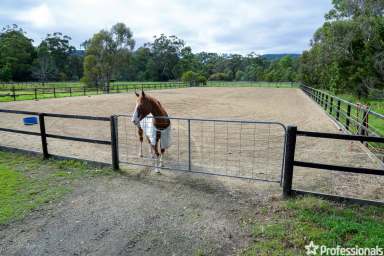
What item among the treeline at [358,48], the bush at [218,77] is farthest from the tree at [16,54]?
the treeline at [358,48]

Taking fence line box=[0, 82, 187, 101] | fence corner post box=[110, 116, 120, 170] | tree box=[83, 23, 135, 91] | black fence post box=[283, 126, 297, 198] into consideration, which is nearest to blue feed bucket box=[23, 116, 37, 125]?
fence corner post box=[110, 116, 120, 170]

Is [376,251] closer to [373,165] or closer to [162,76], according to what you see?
[373,165]

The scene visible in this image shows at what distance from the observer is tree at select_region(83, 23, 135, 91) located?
146ft

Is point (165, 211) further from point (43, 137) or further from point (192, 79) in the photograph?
point (192, 79)

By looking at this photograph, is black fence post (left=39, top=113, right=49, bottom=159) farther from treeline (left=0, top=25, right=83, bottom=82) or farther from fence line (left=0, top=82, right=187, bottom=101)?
treeline (left=0, top=25, right=83, bottom=82)

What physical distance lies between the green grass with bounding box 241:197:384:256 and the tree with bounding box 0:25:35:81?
77417 millimetres

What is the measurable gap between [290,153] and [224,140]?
4.42 m

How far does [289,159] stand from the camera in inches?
164

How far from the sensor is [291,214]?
12.2 ft

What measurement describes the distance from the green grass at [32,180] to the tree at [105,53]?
40.3m

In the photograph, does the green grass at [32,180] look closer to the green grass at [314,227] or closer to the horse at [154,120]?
the horse at [154,120]

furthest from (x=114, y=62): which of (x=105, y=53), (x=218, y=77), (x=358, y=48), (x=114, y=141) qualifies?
(x=218, y=77)

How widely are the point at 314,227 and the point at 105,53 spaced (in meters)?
47.7

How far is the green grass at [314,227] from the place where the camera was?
9.89ft
